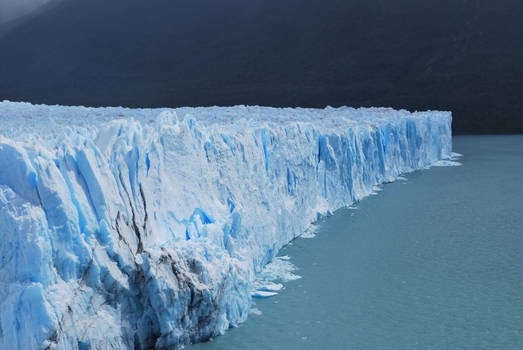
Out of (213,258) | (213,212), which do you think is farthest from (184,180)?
(213,258)

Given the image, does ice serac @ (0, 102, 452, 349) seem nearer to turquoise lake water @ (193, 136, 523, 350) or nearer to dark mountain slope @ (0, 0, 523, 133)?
turquoise lake water @ (193, 136, 523, 350)

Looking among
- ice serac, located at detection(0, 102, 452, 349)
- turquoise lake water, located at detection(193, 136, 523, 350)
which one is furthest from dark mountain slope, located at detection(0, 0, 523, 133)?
ice serac, located at detection(0, 102, 452, 349)

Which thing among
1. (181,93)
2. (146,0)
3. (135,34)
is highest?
(146,0)

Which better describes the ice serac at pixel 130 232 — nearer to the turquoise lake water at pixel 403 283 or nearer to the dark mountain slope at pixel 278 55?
the turquoise lake water at pixel 403 283

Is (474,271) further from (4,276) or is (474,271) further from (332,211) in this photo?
(4,276)

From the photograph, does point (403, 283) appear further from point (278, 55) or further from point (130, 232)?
point (278, 55)

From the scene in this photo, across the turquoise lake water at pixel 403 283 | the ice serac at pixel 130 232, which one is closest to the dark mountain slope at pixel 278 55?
the turquoise lake water at pixel 403 283
